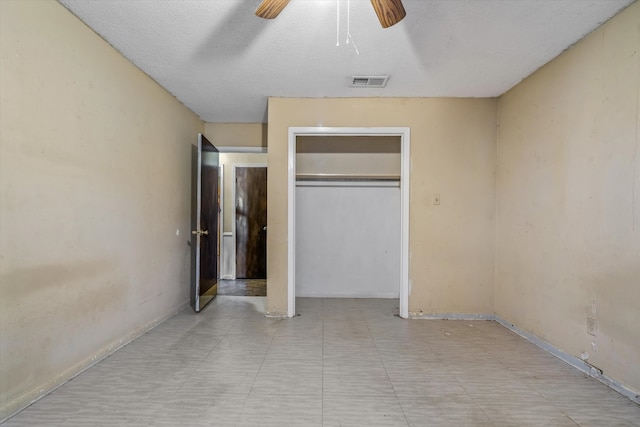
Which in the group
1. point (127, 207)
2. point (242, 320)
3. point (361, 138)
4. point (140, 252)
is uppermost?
point (361, 138)

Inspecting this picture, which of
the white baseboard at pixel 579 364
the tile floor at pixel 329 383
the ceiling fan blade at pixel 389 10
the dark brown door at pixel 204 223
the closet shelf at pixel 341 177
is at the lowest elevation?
the tile floor at pixel 329 383

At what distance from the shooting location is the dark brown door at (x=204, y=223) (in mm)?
3643

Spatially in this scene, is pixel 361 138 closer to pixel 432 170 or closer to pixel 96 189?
pixel 432 170

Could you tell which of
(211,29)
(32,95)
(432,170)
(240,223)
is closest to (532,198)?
(432,170)

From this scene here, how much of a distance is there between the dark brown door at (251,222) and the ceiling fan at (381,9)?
4150mm

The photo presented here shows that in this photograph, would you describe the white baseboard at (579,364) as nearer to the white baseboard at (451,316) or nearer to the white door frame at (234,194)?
the white baseboard at (451,316)

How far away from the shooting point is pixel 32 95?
185 centimetres

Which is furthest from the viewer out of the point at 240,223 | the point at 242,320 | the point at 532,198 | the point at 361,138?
the point at 240,223

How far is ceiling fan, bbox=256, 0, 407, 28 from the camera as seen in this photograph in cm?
163

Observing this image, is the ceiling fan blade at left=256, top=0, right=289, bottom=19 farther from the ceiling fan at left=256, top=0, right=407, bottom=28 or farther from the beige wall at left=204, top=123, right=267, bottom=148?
the beige wall at left=204, top=123, right=267, bottom=148

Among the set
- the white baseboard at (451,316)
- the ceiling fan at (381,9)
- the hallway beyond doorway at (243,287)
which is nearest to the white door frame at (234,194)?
the hallway beyond doorway at (243,287)

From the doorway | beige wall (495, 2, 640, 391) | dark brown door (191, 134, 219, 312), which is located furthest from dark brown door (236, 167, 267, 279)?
beige wall (495, 2, 640, 391)

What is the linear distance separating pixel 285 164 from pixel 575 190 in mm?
2580

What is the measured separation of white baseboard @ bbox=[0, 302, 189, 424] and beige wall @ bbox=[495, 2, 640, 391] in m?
3.54
